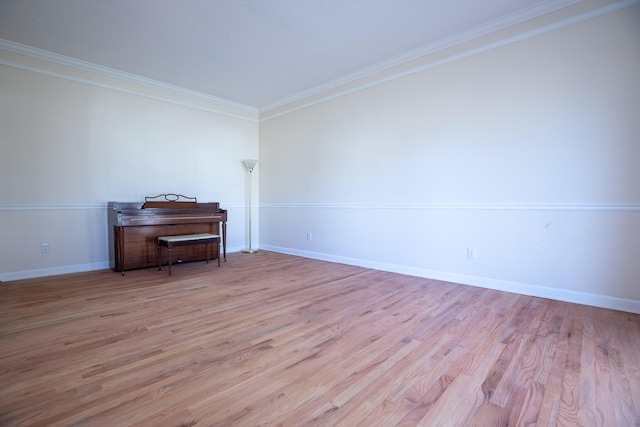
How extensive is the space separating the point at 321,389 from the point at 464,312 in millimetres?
1485

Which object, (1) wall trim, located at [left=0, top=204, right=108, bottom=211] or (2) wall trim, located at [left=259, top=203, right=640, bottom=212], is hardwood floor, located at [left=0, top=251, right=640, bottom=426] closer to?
(2) wall trim, located at [left=259, top=203, right=640, bottom=212]

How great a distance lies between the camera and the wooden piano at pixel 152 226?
3.58 m

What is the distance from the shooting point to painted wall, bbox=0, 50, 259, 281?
10.7ft

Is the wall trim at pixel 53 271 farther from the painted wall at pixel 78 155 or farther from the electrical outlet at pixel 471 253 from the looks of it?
the electrical outlet at pixel 471 253

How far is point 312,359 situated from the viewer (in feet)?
5.28

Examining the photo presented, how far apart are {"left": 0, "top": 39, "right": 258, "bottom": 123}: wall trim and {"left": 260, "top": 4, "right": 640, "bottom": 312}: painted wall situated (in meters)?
1.93

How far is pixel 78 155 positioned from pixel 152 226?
4.00 ft

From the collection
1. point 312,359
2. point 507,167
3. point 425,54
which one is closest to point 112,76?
point 425,54

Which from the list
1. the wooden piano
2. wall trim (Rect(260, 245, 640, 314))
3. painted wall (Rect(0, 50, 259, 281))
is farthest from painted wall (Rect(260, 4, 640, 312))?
painted wall (Rect(0, 50, 259, 281))

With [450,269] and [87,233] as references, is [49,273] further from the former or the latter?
[450,269]

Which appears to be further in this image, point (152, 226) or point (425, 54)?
point (152, 226)

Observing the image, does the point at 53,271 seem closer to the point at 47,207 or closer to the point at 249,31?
the point at 47,207

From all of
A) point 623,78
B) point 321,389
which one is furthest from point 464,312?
point 623,78

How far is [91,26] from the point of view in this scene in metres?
2.86
